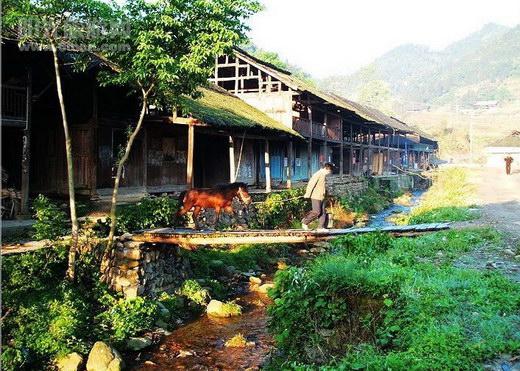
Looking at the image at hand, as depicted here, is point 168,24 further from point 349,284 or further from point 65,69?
point 349,284

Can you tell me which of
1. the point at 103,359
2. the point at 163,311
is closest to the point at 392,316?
the point at 103,359

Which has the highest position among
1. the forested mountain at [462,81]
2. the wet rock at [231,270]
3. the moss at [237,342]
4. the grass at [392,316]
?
the forested mountain at [462,81]

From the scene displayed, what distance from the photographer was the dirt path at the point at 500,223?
8547 mm

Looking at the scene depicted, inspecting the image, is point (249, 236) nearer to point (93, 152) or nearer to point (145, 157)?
point (93, 152)

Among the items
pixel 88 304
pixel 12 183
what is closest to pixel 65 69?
pixel 12 183

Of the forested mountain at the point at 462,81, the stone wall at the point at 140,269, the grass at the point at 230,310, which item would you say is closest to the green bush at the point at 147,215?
the stone wall at the point at 140,269

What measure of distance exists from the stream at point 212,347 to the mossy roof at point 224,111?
6.16m

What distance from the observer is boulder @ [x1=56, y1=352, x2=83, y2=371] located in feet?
26.1

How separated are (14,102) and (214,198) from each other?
18.1 feet

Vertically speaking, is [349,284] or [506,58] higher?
[506,58]

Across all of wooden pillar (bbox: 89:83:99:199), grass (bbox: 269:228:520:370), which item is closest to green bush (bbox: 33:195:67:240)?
wooden pillar (bbox: 89:83:99:199)

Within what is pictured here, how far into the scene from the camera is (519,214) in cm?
1554

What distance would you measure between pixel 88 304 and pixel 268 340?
12.4 feet

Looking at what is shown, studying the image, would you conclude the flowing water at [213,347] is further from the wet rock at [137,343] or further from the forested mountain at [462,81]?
the forested mountain at [462,81]
